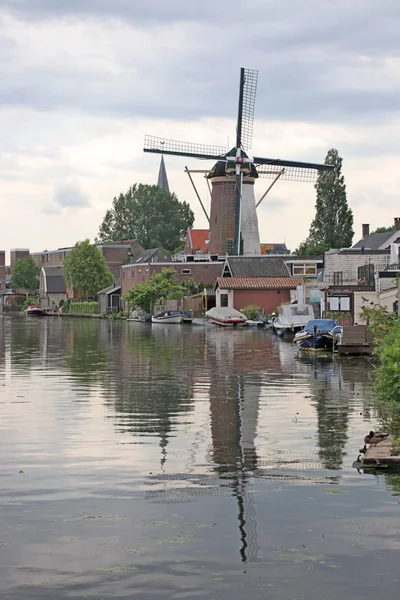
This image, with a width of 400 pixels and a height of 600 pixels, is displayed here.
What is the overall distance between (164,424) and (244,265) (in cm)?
8084

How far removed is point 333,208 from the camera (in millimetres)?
129375

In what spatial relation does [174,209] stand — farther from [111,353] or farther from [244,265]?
[111,353]

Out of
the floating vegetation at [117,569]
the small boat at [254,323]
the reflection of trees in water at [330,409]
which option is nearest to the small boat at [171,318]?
the small boat at [254,323]

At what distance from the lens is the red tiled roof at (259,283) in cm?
9938

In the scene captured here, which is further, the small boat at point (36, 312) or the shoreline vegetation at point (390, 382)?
the small boat at point (36, 312)

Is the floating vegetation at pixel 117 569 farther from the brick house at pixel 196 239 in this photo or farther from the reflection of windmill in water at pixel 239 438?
the brick house at pixel 196 239

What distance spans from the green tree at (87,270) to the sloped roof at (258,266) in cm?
4948

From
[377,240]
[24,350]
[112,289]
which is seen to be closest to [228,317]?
[377,240]

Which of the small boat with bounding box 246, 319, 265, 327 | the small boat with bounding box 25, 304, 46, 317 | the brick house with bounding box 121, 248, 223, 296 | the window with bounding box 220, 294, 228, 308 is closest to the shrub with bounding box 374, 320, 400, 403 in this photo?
the small boat with bounding box 246, 319, 265, 327

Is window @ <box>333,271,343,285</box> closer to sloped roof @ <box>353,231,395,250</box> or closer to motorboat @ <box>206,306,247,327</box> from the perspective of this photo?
motorboat @ <box>206,306,247,327</box>

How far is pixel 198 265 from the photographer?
4815 inches

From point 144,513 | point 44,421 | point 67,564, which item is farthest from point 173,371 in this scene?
point 67,564

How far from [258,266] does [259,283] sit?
16.2ft

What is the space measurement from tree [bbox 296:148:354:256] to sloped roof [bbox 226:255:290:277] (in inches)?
925
